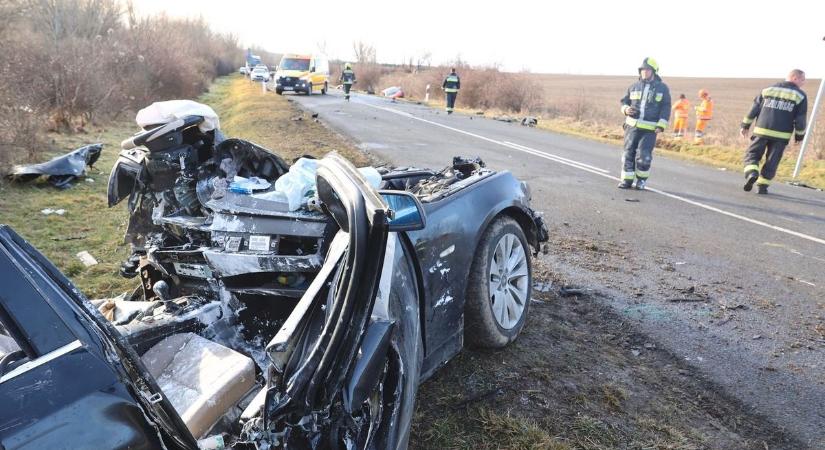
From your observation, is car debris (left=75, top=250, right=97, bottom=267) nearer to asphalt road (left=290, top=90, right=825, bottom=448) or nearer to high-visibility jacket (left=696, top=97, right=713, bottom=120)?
asphalt road (left=290, top=90, right=825, bottom=448)

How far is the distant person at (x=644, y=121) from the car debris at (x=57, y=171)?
7.99m

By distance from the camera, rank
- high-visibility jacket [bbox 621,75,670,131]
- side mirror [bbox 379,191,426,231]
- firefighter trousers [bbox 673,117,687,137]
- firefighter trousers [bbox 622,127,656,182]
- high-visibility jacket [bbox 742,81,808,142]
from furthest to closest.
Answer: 1. firefighter trousers [bbox 673,117,687,137]
2. high-visibility jacket [bbox 742,81,808,142]
3. high-visibility jacket [bbox 621,75,670,131]
4. firefighter trousers [bbox 622,127,656,182]
5. side mirror [bbox 379,191,426,231]

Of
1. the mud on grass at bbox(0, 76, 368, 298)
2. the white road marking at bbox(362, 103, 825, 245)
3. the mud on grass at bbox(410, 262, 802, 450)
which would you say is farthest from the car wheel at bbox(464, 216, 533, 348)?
the white road marking at bbox(362, 103, 825, 245)

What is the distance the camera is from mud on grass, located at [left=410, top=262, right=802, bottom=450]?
98.2 inches

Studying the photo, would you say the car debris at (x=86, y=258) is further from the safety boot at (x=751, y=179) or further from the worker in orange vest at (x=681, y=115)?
the worker in orange vest at (x=681, y=115)

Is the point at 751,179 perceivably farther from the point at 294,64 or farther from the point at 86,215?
the point at 294,64

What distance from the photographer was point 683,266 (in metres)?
4.84

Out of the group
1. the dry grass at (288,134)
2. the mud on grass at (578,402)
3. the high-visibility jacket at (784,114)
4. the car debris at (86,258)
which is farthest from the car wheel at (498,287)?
the high-visibility jacket at (784,114)

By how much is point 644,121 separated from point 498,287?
627cm

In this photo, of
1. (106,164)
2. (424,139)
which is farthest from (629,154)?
(106,164)

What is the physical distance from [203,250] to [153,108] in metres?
1.11

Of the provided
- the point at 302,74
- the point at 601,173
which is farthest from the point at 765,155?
the point at 302,74

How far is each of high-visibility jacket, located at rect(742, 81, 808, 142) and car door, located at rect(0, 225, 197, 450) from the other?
968 cm

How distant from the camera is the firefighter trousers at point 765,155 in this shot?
8.30 meters
